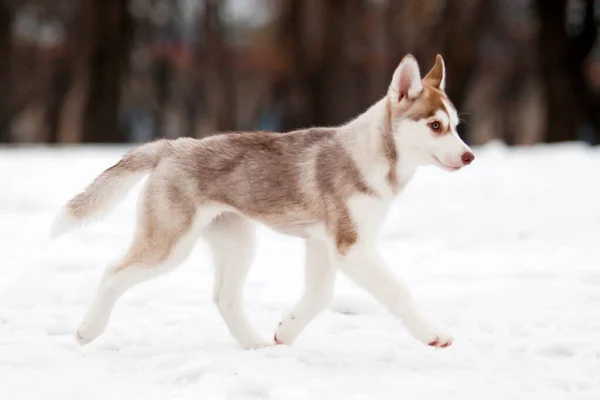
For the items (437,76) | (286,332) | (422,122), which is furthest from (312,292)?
(437,76)

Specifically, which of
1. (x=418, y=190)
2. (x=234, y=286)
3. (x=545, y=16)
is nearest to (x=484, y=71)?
(x=545, y=16)

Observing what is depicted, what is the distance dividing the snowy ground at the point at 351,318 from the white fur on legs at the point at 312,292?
0.14m

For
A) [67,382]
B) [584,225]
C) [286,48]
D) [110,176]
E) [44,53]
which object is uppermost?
[110,176]

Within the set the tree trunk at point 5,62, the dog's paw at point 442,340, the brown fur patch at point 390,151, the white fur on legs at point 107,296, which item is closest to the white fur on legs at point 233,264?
the white fur on legs at point 107,296

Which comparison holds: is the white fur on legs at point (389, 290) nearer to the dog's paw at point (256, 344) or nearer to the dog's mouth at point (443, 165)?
the dog's mouth at point (443, 165)

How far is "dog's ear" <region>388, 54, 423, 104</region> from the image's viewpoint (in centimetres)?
464

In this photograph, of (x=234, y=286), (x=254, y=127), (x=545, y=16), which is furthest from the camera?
(x=254, y=127)

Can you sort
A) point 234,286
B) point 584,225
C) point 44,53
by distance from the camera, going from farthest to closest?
point 44,53 < point 584,225 < point 234,286

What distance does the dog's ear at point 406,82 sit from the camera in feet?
15.2

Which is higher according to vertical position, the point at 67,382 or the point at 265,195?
the point at 265,195

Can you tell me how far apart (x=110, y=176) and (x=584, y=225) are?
6.63 m

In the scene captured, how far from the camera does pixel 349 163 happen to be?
15.9 feet

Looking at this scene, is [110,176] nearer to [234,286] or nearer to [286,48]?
[234,286]

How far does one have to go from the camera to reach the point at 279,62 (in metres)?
26.4
